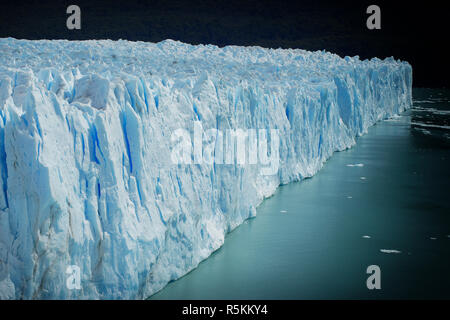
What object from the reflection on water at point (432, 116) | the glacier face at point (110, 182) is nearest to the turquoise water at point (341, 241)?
the glacier face at point (110, 182)

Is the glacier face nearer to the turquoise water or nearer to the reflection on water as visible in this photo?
the turquoise water

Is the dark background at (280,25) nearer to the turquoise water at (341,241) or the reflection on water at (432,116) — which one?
the reflection on water at (432,116)

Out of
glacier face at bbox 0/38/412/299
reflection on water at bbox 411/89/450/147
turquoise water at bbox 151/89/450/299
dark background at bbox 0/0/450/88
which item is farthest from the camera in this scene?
dark background at bbox 0/0/450/88

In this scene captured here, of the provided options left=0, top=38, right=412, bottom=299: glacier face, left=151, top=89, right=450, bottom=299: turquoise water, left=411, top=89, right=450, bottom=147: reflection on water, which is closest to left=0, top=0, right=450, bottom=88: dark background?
left=411, top=89, right=450, bottom=147: reflection on water

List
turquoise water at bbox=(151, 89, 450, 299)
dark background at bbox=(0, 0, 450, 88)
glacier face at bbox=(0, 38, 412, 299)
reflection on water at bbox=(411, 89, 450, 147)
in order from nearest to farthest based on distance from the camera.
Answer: glacier face at bbox=(0, 38, 412, 299), turquoise water at bbox=(151, 89, 450, 299), reflection on water at bbox=(411, 89, 450, 147), dark background at bbox=(0, 0, 450, 88)

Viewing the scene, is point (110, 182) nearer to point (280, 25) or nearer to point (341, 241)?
point (341, 241)
